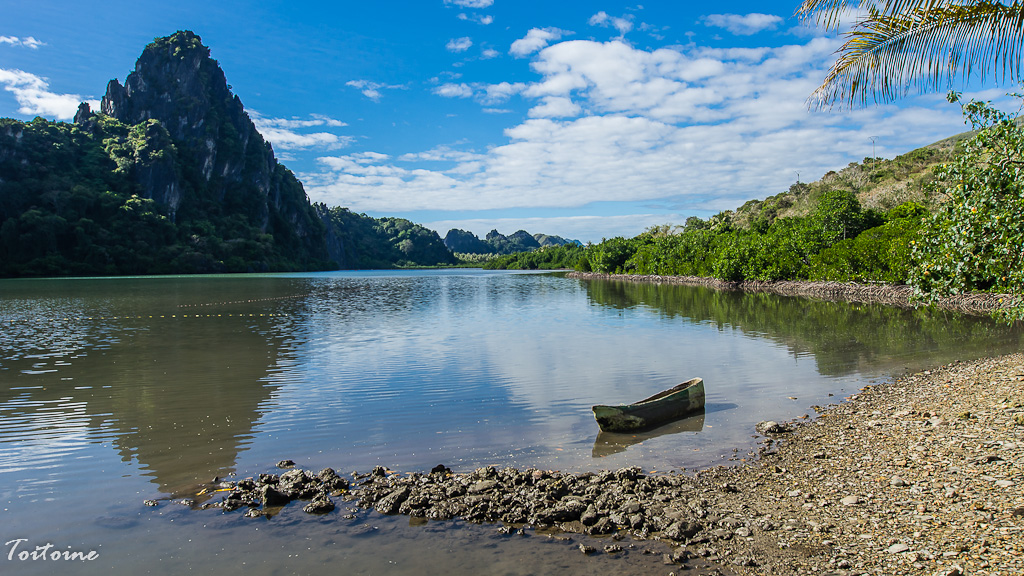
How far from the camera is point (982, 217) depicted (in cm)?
1006

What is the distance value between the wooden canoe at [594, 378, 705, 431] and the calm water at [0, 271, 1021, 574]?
31 centimetres

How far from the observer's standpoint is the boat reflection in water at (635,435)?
395 inches

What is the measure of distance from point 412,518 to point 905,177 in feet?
Result: 363

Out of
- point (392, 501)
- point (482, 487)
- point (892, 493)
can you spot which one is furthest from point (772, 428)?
point (392, 501)

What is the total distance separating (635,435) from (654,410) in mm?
760

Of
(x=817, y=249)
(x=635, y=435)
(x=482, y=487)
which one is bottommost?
(x=635, y=435)

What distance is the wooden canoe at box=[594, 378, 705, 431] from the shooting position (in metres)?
10.7

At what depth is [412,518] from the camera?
730cm

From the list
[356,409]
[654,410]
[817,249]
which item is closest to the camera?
[654,410]

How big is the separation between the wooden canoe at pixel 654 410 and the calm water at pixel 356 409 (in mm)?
306

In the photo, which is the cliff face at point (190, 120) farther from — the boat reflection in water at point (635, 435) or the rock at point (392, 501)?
the rock at point (392, 501)

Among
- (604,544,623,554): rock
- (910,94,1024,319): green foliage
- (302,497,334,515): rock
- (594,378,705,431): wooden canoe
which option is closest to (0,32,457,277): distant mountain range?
(302,497,334,515): rock

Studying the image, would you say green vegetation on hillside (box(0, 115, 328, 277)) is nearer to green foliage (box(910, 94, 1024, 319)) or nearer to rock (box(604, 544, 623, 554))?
rock (box(604, 544, 623, 554))

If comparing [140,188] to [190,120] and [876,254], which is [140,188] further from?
[876,254]
